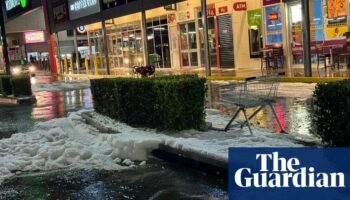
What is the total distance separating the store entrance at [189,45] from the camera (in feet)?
99.9

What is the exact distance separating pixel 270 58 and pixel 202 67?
26.1ft

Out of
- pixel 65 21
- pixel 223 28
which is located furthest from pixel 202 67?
pixel 65 21

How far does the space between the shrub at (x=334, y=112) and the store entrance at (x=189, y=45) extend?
24.0 m

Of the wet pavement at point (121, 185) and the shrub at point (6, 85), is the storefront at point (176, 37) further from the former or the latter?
the wet pavement at point (121, 185)

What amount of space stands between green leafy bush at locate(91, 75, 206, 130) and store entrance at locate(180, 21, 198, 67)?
1986 cm

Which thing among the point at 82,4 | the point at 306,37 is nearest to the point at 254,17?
the point at 306,37

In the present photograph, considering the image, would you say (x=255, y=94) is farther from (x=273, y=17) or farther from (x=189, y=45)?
(x=189, y=45)

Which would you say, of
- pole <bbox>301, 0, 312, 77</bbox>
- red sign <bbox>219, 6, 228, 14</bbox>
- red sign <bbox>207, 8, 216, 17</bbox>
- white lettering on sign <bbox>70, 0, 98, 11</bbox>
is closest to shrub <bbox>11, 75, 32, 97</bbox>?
pole <bbox>301, 0, 312, 77</bbox>

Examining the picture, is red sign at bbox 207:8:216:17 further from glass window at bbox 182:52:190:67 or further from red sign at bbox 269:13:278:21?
red sign at bbox 269:13:278:21

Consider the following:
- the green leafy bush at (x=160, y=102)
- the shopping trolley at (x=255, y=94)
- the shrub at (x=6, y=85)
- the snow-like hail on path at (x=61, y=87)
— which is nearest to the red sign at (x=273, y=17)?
the snow-like hail on path at (x=61, y=87)

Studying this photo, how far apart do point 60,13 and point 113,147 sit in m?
34.5

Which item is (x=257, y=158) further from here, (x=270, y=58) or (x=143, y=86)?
(x=270, y=58)

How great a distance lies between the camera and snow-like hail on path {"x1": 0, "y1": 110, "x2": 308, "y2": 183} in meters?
7.46

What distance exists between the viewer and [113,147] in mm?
8508
